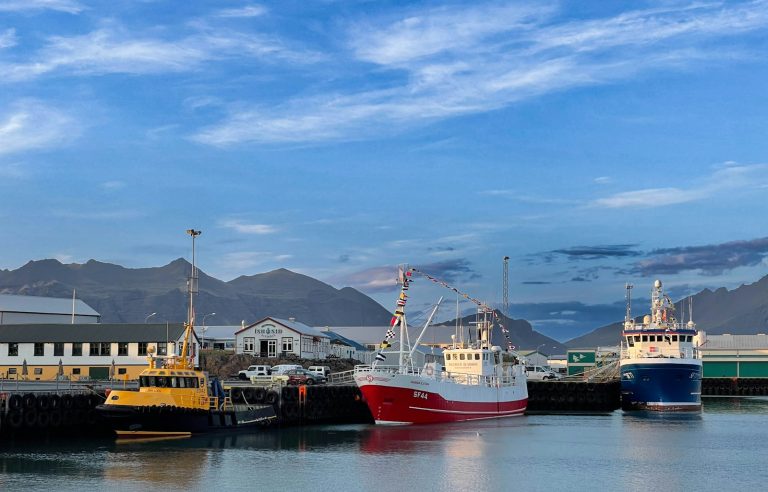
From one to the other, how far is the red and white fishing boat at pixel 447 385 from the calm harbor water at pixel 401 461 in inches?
93.2

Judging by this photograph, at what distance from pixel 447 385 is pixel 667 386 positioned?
29670 mm

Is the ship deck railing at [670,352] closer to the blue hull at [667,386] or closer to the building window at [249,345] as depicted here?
the blue hull at [667,386]

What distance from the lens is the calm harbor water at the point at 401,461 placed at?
43000mm

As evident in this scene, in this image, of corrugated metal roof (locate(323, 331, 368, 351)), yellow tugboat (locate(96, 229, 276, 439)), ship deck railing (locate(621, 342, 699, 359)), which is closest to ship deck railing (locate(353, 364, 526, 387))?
yellow tugboat (locate(96, 229, 276, 439))

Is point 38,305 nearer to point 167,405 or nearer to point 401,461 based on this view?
point 167,405

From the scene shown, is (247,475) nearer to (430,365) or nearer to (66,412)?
(66,412)

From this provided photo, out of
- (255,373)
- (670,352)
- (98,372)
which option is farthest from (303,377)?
(670,352)

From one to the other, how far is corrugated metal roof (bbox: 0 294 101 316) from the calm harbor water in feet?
221

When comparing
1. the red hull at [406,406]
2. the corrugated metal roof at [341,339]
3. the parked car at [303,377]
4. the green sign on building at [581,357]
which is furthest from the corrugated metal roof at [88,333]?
the green sign on building at [581,357]

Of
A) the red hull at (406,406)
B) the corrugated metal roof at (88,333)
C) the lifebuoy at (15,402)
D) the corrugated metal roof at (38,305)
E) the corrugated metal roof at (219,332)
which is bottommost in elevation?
the red hull at (406,406)

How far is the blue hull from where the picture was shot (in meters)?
92.6

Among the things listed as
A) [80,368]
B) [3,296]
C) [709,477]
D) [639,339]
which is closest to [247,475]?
[709,477]

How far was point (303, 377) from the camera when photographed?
86.6 meters

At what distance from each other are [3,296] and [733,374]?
11858cm
